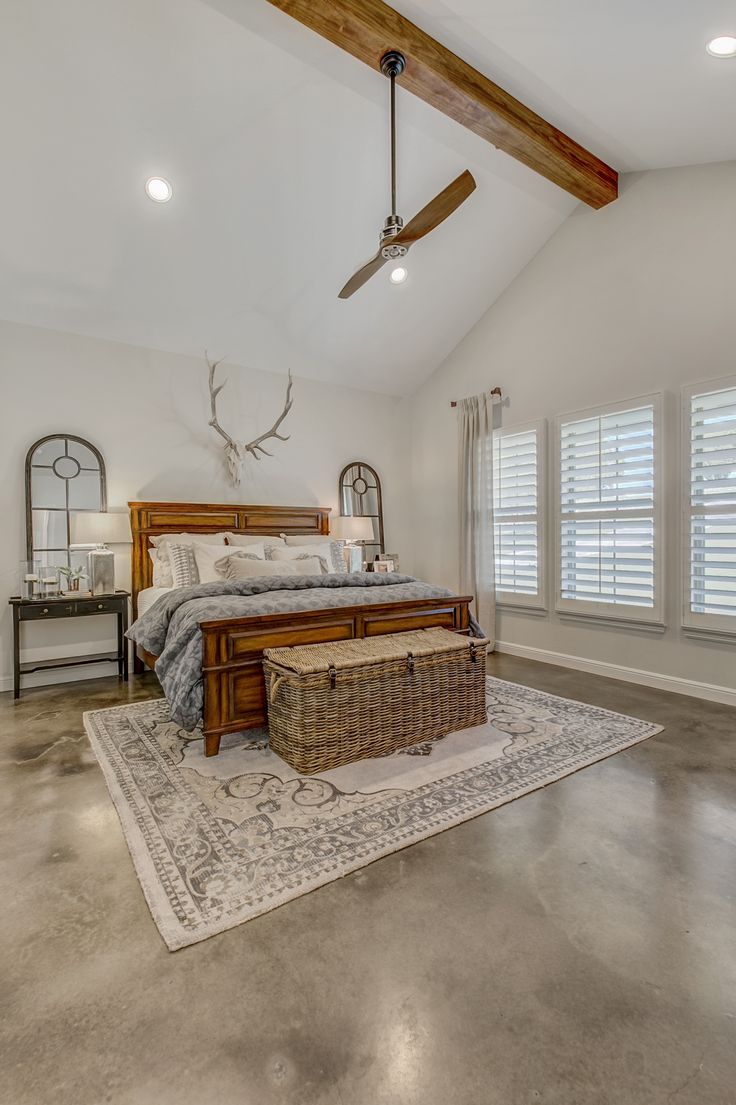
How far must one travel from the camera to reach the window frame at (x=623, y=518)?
386cm

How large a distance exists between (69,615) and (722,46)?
4890 mm

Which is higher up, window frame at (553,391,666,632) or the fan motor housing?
the fan motor housing

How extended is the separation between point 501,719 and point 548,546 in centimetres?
196

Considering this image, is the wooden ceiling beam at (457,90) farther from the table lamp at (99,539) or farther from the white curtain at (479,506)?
the table lamp at (99,539)

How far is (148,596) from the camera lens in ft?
14.0

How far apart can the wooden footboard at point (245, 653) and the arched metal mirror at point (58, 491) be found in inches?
88.1

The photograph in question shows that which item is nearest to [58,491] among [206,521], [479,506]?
[206,521]

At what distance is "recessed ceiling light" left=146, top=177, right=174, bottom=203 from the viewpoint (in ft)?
11.3

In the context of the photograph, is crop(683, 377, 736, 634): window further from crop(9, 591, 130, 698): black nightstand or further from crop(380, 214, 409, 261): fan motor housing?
A: crop(9, 591, 130, 698): black nightstand

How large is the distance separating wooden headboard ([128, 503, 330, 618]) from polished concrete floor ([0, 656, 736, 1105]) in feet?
8.38

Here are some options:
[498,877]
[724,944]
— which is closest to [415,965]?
[498,877]

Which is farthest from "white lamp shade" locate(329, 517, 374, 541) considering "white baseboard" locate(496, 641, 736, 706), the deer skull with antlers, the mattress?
the mattress

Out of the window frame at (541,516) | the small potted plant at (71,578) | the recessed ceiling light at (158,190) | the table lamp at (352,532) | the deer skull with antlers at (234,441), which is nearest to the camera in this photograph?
the recessed ceiling light at (158,190)

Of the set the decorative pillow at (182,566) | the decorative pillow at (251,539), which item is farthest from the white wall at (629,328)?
the decorative pillow at (182,566)
